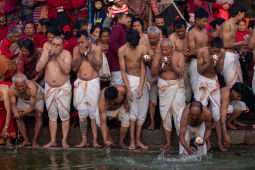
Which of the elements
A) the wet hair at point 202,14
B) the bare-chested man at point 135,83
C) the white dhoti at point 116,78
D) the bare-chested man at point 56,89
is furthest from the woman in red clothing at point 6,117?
the wet hair at point 202,14

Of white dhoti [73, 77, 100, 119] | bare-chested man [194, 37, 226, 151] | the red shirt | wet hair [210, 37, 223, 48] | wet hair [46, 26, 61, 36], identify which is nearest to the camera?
wet hair [210, 37, 223, 48]

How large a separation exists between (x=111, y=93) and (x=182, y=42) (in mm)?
1699

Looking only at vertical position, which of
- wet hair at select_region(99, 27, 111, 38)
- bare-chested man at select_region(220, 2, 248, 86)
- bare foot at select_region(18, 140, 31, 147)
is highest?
wet hair at select_region(99, 27, 111, 38)

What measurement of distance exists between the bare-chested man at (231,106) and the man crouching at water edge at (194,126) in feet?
1.61

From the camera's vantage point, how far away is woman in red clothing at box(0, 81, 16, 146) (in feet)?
30.6

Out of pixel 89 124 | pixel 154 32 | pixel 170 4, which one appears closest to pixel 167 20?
pixel 170 4

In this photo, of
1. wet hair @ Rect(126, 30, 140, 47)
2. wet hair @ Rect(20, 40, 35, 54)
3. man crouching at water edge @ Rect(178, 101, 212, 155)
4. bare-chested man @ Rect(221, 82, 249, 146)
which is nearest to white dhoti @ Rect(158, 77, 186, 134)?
man crouching at water edge @ Rect(178, 101, 212, 155)

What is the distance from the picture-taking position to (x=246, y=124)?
9.19 metres

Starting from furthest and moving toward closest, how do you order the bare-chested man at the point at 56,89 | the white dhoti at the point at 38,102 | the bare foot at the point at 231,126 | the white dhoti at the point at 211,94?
the white dhoti at the point at 38,102 < the bare-chested man at the point at 56,89 < the bare foot at the point at 231,126 < the white dhoti at the point at 211,94

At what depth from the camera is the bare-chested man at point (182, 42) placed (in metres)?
9.05

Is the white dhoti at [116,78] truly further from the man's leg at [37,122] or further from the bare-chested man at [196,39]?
the man's leg at [37,122]

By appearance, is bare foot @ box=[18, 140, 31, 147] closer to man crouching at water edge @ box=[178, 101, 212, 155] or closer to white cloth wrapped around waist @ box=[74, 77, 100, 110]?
white cloth wrapped around waist @ box=[74, 77, 100, 110]

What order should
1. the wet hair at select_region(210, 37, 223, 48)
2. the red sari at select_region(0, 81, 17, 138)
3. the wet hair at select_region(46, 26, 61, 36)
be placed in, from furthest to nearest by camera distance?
the wet hair at select_region(46, 26, 61, 36) < the red sari at select_region(0, 81, 17, 138) < the wet hair at select_region(210, 37, 223, 48)

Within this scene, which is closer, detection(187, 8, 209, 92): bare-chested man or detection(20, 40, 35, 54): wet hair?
detection(187, 8, 209, 92): bare-chested man
